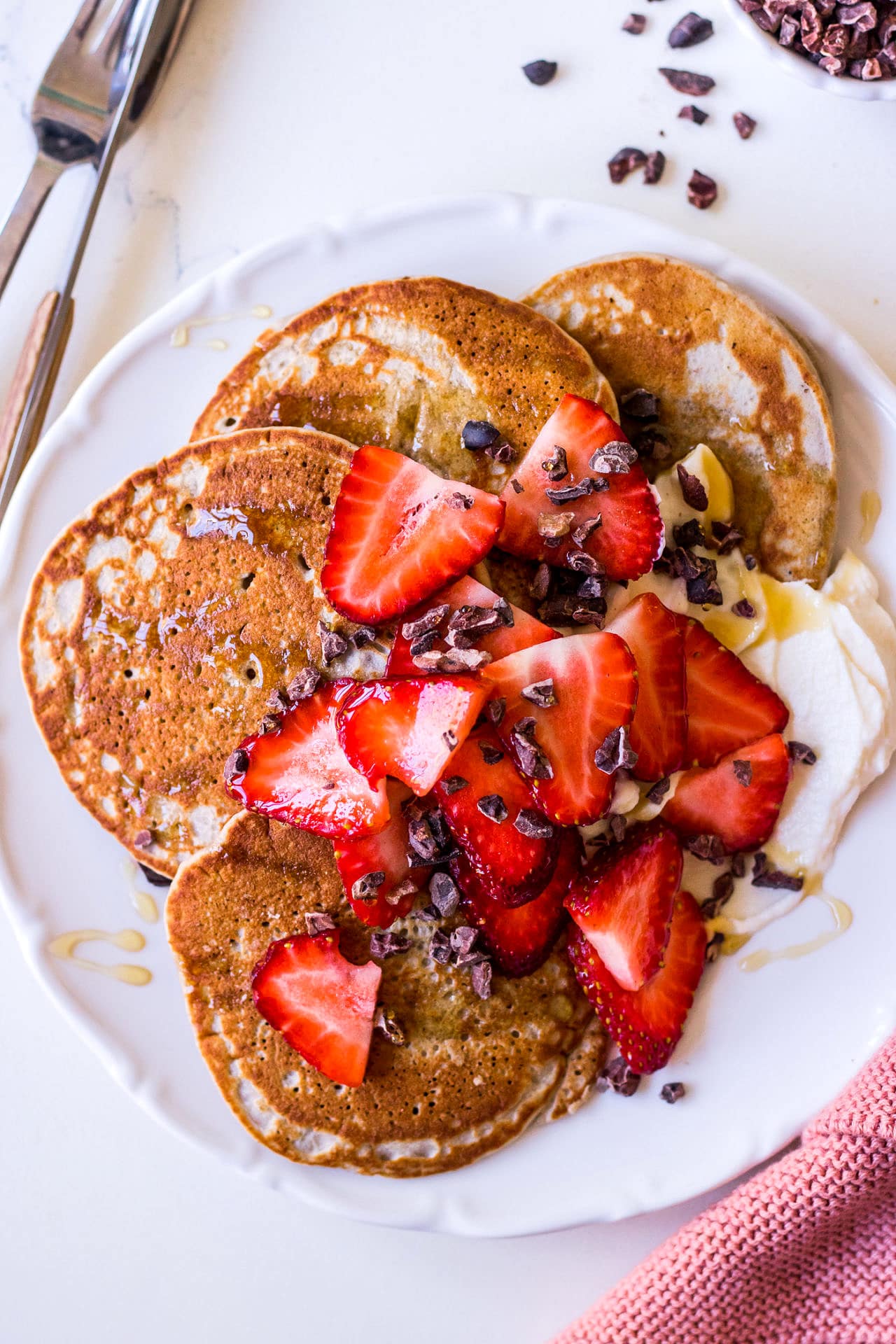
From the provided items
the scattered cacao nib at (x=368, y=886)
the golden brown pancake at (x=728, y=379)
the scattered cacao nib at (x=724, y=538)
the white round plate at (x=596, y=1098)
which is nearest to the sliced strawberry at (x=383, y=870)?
the scattered cacao nib at (x=368, y=886)

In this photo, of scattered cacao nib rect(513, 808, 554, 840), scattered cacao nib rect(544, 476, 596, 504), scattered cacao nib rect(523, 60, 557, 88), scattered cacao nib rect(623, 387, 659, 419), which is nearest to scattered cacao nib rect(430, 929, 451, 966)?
scattered cacao nib rect(513, 808, 554, 840)

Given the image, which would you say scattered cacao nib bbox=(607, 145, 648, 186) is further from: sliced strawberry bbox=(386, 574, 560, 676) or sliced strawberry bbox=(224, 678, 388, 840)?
sliced strawberry bbox=(224, 678, 388, 840)

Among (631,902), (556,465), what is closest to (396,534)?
(556,465)

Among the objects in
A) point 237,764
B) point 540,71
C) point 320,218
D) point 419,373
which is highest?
point 540,71

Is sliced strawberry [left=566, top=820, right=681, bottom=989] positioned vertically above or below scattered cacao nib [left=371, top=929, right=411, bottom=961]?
above

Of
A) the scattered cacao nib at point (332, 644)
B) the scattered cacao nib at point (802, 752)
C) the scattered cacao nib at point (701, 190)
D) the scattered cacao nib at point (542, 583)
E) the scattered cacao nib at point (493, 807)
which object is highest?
the scattered cacao nib at point (701, 190)

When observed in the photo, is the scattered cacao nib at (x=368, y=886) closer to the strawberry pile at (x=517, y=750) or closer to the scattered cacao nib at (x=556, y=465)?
the strawberry pile at (x=517, y=750)

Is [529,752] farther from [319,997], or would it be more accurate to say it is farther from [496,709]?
[319,997]
